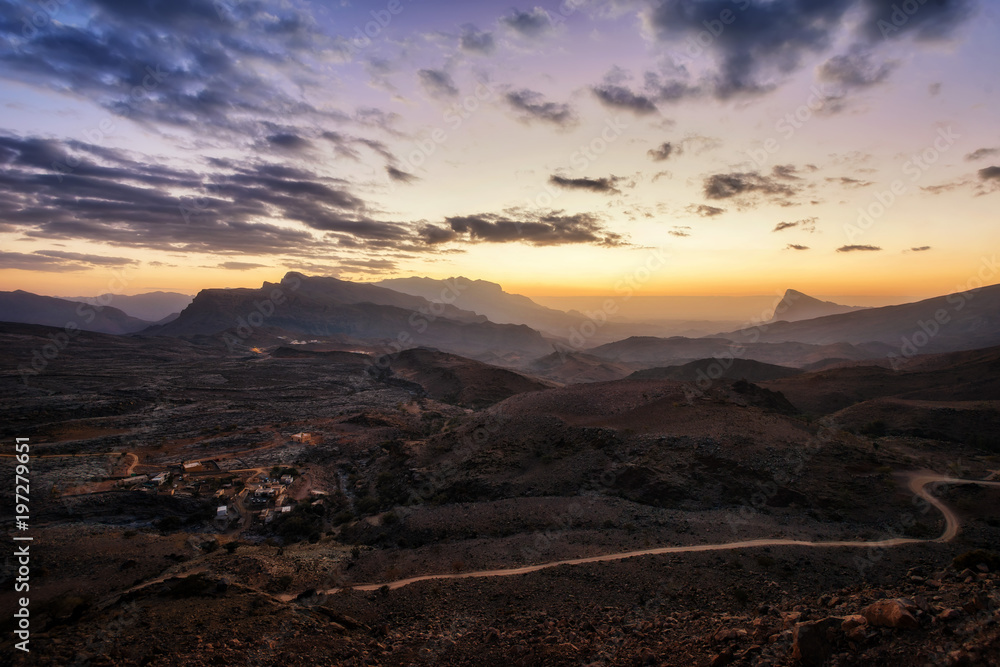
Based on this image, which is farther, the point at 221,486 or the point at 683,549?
the point at 221,486

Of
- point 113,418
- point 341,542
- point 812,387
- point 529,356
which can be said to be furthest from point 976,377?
point 529,356

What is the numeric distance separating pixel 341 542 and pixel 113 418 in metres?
46.5

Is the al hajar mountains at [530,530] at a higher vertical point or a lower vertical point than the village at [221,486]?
higher

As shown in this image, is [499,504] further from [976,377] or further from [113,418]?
[976,377]

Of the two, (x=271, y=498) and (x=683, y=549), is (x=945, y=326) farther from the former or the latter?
(x=271, y=498)

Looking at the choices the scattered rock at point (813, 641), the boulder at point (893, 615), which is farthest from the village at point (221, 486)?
the boulder at point (893, 615)

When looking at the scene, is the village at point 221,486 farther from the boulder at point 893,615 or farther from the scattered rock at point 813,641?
the boulder at point 893,615

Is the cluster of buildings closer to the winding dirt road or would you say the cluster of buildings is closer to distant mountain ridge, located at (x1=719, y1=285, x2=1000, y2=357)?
the winding dirt road

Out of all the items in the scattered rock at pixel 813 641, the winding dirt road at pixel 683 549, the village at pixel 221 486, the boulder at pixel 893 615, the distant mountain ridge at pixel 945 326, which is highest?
→ the distant mountain ridge at pixel 945 326

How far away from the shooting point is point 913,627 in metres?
8.83

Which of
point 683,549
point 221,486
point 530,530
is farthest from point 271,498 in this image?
point 683,549

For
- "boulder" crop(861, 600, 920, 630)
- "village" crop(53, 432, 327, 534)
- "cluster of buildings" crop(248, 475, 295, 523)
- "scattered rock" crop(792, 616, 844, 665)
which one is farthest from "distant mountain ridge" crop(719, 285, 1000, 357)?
"cluster of buildings" crop(248, 475, 295, 523)

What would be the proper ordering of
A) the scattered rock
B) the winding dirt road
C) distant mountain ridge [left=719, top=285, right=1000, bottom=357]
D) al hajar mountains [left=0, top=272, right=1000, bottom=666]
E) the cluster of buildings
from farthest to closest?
1. distant mountain ridge [left=719, top=285, right=1000, bottom=357]
2. the cluster of buildings
3. the winding dirt road
4. al hajar mountains [left=0, top=272, right=1000, bottom=666]
5. the scattered rock

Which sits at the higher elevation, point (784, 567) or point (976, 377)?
point (976, 377)
